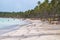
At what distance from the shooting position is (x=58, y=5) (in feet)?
165

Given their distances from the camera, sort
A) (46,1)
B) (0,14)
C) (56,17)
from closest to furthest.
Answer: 1. (56,17)
2. (46,1)
3. (0,14)

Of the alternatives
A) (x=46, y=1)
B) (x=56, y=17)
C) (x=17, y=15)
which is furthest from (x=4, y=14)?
(x=56, y=17)

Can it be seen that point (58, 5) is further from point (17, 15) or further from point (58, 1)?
point (17, 15)

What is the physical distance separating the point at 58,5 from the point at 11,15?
11107 centimetres

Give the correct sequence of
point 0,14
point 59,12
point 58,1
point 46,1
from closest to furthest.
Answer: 1. point 58,1
2. point 59,12
3. point 46,1
4. point 0,14

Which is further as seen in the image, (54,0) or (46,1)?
(46,1)

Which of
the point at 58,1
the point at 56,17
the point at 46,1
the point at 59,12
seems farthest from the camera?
the point at 46,1

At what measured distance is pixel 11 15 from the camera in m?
159

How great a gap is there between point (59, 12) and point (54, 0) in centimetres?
402

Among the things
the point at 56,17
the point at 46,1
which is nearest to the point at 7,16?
the point at 46,1

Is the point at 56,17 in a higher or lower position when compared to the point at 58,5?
lower

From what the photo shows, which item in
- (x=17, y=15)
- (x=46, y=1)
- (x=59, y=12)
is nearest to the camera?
(x=59, y=12)

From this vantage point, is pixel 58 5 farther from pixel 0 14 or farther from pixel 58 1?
pixel 0 14

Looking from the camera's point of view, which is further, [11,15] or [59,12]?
[11,15]
